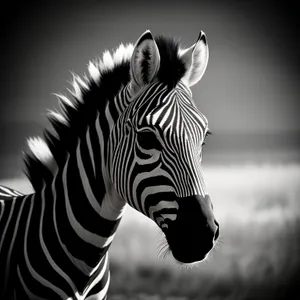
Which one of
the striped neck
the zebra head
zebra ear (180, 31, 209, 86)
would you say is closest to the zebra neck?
the striped neck

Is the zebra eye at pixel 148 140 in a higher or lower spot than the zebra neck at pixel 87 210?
higher

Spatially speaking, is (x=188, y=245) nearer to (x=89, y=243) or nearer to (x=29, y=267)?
(x=89, y=243)

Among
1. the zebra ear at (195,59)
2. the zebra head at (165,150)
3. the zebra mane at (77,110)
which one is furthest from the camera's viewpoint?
the zebra mane at (77,110)

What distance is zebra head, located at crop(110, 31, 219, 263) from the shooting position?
65.8 inches

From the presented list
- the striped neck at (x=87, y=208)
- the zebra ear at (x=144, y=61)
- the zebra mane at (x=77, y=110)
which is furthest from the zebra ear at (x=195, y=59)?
the striped neck at (x=87, y=208)

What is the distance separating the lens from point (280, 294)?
530cm

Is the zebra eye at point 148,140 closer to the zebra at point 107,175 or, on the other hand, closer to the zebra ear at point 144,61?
the zebra at point 107,175

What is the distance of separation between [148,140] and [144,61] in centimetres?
38

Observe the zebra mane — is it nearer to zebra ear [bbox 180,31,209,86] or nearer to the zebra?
the zebra

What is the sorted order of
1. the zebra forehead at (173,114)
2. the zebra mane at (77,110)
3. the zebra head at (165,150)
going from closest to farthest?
1. the zebra head at (165,150)
2. the zebra forehead at (173,114)
3. the zebra mane at (77,110)

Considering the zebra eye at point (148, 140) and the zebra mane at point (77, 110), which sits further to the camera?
the zebra mane at point (77, 110)

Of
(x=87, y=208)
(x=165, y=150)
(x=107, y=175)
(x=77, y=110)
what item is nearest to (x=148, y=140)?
(x=165, y=150)

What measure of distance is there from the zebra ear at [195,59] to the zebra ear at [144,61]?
170mm

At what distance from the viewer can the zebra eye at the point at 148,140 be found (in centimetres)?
182
